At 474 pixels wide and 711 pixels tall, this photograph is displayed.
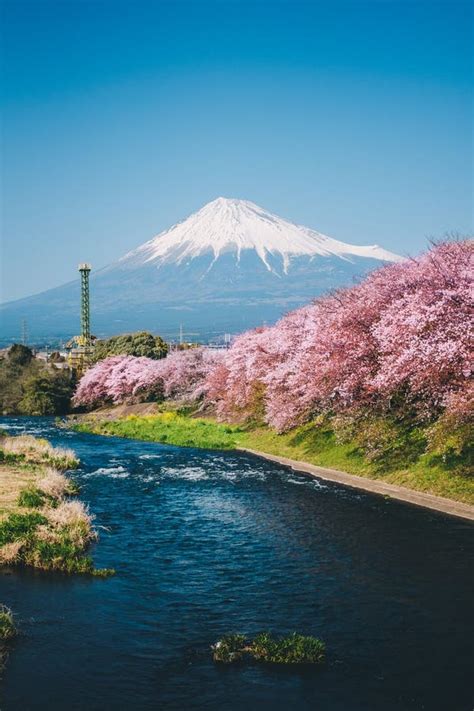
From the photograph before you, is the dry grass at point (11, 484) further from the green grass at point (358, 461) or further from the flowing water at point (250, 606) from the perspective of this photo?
the green grass at point (358, 461)

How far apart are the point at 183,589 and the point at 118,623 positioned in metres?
2.40

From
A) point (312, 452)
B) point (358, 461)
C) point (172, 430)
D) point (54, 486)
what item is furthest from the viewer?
point (172, 430)

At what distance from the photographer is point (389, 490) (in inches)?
1032

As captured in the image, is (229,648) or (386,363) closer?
(229,648)

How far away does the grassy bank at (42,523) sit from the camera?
58.7 feet

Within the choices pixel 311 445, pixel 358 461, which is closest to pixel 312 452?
pixel 311 445

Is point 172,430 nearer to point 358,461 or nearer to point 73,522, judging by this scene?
point 358,461

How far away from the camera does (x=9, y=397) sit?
6862cm

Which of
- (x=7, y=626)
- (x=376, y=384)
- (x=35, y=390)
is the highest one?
(x=376, y=384)

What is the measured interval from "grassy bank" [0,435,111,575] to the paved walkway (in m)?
11.3

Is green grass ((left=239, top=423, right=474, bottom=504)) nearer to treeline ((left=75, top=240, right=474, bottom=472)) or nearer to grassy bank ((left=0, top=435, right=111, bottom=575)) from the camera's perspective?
treeline ((left=75, top=240, right=474, bottom=472))

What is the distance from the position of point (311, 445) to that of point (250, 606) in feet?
65.9

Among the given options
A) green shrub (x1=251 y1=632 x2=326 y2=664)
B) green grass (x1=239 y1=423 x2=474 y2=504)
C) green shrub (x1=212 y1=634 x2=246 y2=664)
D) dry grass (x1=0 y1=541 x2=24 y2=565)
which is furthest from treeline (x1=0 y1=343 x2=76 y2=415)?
green shrub (x1=251 y1=632 x2=326 y2=664)

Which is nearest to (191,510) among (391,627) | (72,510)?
(72,510)
